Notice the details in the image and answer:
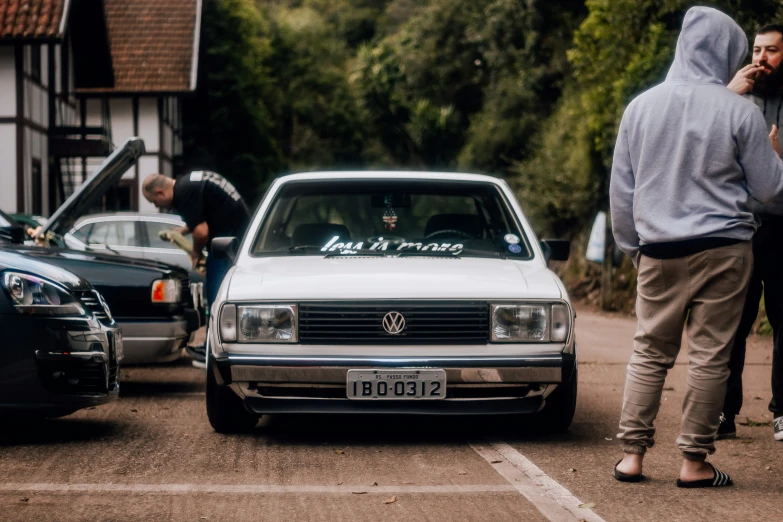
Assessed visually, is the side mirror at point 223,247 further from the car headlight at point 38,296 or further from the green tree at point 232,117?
the green tree at point 232,117

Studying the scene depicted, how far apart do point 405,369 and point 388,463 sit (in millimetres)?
537

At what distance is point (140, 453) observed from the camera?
6402 mm

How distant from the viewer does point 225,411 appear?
22.7 ft

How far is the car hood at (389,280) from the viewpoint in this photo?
6.57 m

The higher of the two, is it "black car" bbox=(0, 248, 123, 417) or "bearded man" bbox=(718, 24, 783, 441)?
"bearded man" bbox=(718, 24, 783, 441)

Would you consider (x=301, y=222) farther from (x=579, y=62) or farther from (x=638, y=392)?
(x=579, y=62)

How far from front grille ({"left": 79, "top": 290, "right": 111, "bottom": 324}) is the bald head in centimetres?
358

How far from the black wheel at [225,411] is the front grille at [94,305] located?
0.78 m

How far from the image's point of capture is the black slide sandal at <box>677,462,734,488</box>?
5391mm

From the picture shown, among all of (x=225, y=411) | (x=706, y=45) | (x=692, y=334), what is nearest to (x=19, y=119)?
(x=225, y=411)

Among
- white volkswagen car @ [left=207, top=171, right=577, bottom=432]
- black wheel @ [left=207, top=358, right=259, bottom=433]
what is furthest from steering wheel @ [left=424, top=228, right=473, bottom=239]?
black wheel @ [left=207, top=358, right=259, bottom=433]

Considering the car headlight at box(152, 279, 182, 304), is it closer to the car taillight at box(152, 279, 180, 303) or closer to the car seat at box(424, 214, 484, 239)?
the car taillight at box(152, 279, 180, 303)

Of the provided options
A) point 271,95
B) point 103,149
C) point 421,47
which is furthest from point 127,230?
point 271,95

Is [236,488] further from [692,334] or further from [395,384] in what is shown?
[692,334]
